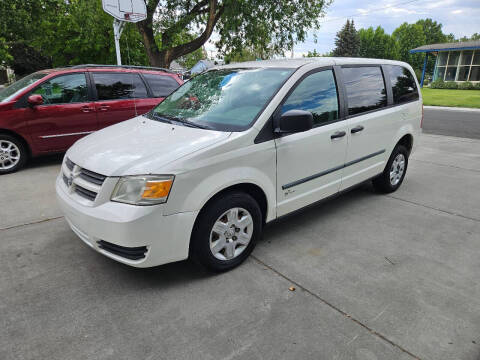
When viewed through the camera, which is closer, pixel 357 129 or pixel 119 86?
pixel 357 129

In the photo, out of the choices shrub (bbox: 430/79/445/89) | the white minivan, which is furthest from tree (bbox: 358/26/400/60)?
the white minivan

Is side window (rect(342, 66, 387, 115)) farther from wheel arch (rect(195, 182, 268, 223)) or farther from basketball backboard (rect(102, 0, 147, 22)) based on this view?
basketball backboard (rect(102, 0, 147, 22))

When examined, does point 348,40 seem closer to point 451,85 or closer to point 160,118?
point 451,85

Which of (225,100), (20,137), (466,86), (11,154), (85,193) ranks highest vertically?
(225,100)

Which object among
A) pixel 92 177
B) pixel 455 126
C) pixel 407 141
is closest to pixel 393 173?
pixel 407 141

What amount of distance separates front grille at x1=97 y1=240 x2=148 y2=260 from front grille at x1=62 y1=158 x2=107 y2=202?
359 millimetres

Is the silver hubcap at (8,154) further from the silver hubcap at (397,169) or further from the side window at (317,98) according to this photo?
the silver hubcap at (397,169)

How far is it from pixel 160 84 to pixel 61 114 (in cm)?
194

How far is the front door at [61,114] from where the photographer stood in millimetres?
5797

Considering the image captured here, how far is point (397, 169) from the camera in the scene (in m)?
4.95

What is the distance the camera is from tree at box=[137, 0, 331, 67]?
438 inches

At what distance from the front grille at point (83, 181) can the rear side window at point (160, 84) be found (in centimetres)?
417

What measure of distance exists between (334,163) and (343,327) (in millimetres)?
1800

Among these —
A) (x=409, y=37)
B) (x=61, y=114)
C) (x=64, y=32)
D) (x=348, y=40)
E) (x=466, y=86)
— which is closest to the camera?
(x=61, y=114)
